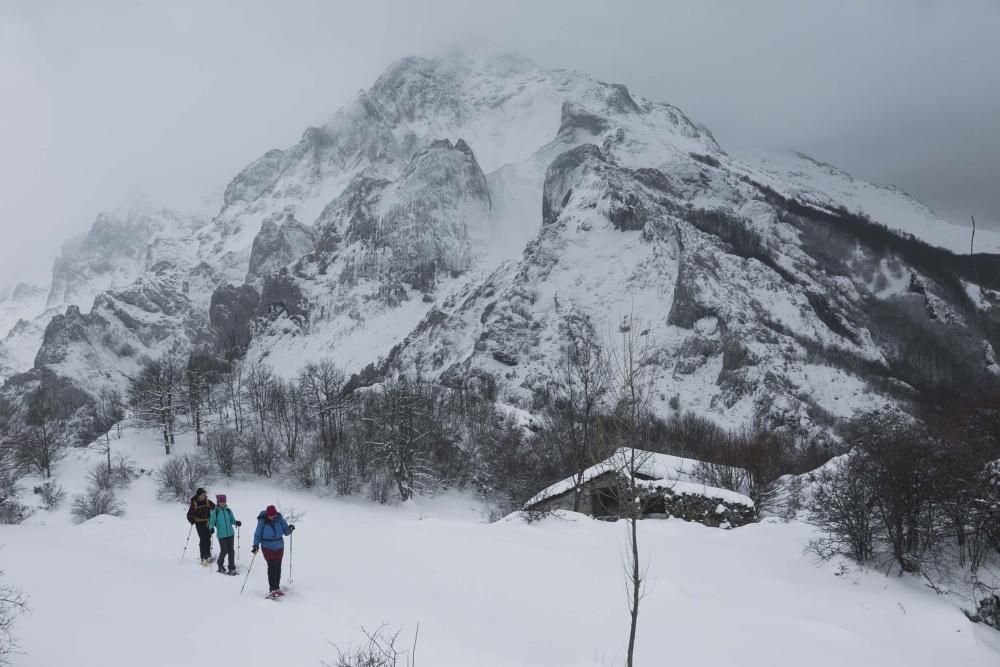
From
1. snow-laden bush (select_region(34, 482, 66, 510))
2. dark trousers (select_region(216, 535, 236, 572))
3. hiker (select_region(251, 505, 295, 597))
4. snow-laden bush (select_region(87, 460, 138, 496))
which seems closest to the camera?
hiker (select_region(251, 505, 295, 597))

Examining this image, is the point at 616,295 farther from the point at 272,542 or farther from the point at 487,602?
the point at 272,542

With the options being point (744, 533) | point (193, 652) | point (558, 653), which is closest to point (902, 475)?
point (744, 533)

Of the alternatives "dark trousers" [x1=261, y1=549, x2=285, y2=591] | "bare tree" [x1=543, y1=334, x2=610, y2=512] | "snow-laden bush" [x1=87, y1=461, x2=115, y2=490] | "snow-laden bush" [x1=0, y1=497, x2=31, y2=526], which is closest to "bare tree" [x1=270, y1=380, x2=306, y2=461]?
"snow-laden bush" [x1=87, y1=461, x2=115, y2=490]

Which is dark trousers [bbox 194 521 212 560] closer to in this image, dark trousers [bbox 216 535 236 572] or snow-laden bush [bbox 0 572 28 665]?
dark trousers [bbox 216 535 236 572]

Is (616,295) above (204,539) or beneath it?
above

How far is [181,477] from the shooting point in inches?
1725

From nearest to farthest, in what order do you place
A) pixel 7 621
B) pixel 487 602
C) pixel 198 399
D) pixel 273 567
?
pixel 7 621 < pixel 273 567 < pixel 487 602 < pixel 198 399

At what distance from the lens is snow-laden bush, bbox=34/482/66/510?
41.1 m

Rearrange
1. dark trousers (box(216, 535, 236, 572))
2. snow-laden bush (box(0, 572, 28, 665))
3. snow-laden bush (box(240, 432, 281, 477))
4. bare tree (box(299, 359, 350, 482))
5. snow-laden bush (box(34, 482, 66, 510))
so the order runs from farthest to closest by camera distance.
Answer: bare tree (box(299, 359, 350, 482)), snow-laden bush (box(240, 432, 281, 477)), snow-laden bush (box(34, 482, 66, 510)), dark trousers (box(216, 535, 236, 572)), snow-laden bush (box(0, 572, 28, 665))

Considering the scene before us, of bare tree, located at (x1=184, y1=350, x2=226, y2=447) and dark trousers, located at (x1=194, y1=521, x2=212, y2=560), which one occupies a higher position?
bare tree, located at (x1=184, y1=350, x2=226, y2=447)

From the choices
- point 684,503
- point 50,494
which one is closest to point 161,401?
point 50,494

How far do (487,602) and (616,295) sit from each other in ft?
379

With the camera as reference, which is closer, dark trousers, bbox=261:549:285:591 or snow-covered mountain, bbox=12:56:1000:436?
dark trousers, bbox=261:549:285:591

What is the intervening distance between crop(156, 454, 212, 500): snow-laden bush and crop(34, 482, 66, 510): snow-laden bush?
6446mm
